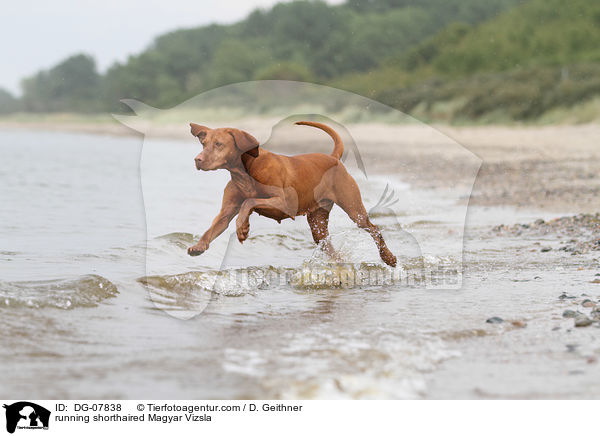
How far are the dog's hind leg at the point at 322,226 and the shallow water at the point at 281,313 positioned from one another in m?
0.09

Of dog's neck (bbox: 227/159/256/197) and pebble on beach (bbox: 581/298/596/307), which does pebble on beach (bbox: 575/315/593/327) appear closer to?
pebble on beach (bbox: 581/298/596/307)

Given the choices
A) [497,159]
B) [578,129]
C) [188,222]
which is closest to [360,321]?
[188,222]

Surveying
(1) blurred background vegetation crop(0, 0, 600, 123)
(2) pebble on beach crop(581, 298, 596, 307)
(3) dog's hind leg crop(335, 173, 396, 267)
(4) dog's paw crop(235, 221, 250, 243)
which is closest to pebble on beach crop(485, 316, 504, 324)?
(2) pebble on beach crop(581, 298, 596, 307)

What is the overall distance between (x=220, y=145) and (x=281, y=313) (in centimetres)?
113

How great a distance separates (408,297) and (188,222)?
10.5 ft

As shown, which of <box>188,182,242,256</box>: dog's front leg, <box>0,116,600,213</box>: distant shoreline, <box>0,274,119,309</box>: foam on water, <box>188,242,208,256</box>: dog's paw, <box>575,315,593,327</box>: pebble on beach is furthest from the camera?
<box>0,116,600,213</box>: distant shoreline

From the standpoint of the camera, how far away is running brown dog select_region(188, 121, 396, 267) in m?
4.09

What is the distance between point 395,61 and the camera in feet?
149

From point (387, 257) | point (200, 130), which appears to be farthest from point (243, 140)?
point (387, 257)

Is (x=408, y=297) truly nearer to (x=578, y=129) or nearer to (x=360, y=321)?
(x=360, y=321)

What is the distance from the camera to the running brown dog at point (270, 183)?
13.4ft

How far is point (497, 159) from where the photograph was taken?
1517 cm

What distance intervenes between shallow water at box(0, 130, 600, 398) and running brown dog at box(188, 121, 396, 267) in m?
0.51

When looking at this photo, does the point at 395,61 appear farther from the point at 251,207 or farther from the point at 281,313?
the point at 251,207
